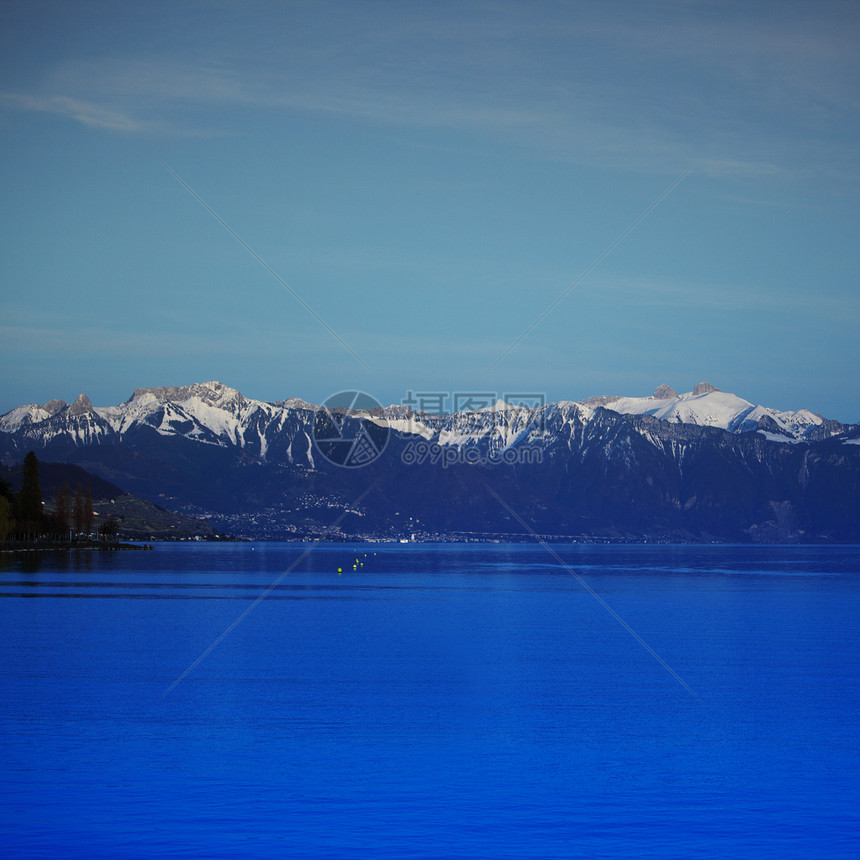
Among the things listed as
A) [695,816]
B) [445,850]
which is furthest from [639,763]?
[445,850]

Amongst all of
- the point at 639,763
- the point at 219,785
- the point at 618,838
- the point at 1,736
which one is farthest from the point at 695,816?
the point at 1,736

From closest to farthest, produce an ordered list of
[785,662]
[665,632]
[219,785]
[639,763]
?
[219,785] → [639,763] → [785,662] → [665,632]

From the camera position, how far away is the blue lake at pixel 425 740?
97.6 feet

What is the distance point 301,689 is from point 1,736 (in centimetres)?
1625

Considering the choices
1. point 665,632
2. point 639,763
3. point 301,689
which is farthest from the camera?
point 665,632

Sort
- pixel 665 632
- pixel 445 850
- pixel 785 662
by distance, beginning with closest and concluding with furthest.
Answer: pixel 445 850, pixel 785 662, pixel 665 632

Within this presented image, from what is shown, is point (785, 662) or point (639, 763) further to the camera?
point (785, 662)

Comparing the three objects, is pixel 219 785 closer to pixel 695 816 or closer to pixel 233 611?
pixel 695 816

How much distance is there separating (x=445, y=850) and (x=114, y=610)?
77.2 meters

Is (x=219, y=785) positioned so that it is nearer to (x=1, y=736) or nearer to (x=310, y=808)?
(x=310, y=808)

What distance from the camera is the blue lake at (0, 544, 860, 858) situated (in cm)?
2975

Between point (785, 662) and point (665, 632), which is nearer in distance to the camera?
point (785, 662)

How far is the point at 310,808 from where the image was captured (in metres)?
32.2

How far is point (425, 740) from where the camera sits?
42062mm
